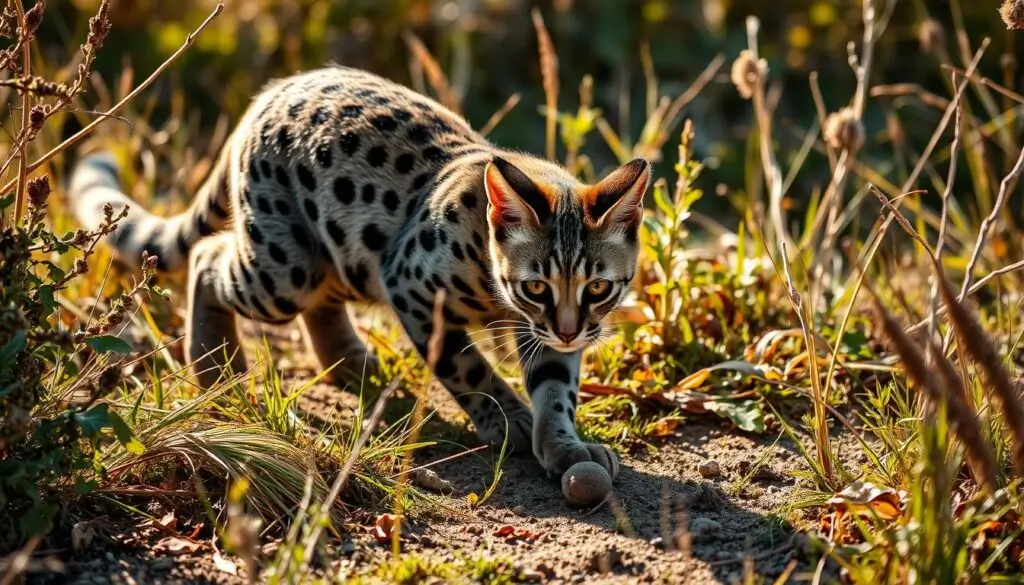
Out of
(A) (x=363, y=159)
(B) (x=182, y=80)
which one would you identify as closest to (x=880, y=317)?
(A) (x=363, y=159)

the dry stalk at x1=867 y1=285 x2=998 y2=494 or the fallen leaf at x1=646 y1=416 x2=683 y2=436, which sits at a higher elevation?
the dry stalk at x1=867 y1=285 x2=998 y2=494

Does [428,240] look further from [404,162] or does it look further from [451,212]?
[404,162]

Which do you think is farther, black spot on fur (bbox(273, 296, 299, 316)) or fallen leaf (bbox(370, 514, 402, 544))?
black spot on fur (bbox(273, 296, 299, 316))

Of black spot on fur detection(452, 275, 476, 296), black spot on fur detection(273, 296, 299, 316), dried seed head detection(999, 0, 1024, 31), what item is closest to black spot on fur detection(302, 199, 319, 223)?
black spot on fur detection(273, 296, 299, 316)

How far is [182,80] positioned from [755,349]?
5902mm

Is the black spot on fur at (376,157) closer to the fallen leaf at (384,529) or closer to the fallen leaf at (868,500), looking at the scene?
the fallen leaf at (384,529)

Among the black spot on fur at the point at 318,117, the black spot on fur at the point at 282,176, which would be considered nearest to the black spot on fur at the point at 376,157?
the black spot on fur at the point at 318,117

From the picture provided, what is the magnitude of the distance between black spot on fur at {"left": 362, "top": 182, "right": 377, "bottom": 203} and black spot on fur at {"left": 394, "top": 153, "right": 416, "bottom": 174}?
0.12 metres

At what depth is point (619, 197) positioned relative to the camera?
4141 mm

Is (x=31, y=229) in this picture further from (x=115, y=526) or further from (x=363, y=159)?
(x=363, y=159)

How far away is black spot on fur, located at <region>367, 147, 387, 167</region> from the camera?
4863 mm

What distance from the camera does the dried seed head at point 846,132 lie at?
4480 millimetres

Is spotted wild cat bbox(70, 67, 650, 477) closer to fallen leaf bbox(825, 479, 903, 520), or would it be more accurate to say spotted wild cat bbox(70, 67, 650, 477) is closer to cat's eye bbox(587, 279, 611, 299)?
cat's eye bbox(587, 279, 611, 299)

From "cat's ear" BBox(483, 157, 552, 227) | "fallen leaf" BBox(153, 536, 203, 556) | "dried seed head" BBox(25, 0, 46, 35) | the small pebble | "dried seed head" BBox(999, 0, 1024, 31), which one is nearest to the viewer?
"dried seed head" BBox(25, 0, 46, 35)
